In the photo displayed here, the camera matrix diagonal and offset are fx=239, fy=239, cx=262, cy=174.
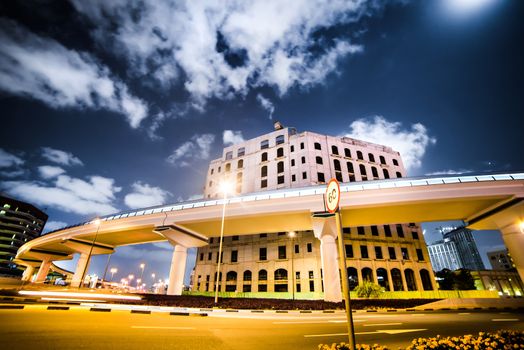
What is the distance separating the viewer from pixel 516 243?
70.0ft

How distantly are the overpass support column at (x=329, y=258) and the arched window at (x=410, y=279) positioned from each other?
2144cm

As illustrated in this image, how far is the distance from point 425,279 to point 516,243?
17715 millimetres

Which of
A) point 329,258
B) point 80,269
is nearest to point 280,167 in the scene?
point 329,258

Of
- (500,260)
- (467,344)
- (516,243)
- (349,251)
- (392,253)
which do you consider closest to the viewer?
(467,344)

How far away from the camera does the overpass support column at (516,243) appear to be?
20633 millimetres

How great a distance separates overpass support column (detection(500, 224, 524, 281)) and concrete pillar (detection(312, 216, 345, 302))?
15.5 meters

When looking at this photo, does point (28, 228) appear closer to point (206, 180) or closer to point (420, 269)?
point (206, 180)

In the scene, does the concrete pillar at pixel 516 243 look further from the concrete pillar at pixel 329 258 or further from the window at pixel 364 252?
the window at pixel 364 252

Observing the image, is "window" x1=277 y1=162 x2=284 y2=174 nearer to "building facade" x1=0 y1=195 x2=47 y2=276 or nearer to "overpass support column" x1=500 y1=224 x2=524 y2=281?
"overpass support column" x1=500 y1=224 x2=524 y2=281

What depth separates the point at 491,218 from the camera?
74.8 feet

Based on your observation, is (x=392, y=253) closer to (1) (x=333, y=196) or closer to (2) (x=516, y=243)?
(2) (x=516, y=243)

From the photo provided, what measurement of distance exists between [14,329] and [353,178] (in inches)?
1670

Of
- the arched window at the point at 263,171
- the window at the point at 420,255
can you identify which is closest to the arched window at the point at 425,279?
the window at the point at 420,255

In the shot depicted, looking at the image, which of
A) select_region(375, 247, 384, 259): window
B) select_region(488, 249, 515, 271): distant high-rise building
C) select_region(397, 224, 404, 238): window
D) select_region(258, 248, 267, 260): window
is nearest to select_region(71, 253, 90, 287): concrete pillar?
select_region(258, 248, 267, 260): window
